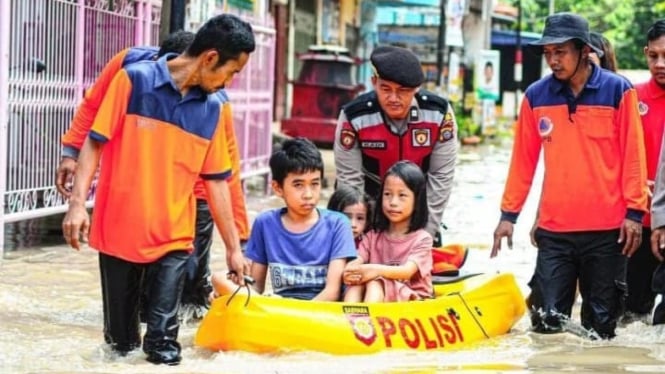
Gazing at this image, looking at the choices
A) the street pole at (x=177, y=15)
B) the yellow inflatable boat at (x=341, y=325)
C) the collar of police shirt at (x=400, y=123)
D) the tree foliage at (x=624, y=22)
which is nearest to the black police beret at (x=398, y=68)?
the collar of police shirt at (x=400, y=123)

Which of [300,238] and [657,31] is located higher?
[657,31]

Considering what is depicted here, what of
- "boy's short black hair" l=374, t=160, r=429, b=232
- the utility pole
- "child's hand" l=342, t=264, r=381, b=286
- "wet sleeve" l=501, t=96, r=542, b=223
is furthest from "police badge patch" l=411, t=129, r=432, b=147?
the utility pole

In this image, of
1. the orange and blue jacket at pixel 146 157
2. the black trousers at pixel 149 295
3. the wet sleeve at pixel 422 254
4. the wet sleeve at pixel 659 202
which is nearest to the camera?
the orange and blue jacket at pixel 146 157

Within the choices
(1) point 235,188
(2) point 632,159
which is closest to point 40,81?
(1) point 235,188

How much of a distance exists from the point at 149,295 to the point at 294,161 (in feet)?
3.40

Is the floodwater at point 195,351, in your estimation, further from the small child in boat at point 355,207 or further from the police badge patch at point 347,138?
the police badge patch at point 347,138

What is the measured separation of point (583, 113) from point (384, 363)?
1.61 metres

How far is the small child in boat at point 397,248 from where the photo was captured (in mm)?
6645

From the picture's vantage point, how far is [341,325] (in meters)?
6.27

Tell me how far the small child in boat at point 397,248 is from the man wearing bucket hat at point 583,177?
1.64 feet

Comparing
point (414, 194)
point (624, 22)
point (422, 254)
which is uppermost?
point (624, 22)

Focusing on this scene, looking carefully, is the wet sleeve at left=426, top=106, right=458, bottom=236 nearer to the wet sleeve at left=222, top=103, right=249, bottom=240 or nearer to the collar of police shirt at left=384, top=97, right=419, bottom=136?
the collar of police shirt at left=384, top=97, right=419, bottom=136

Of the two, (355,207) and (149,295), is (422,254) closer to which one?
(355,207)

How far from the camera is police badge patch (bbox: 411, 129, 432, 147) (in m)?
7.12
